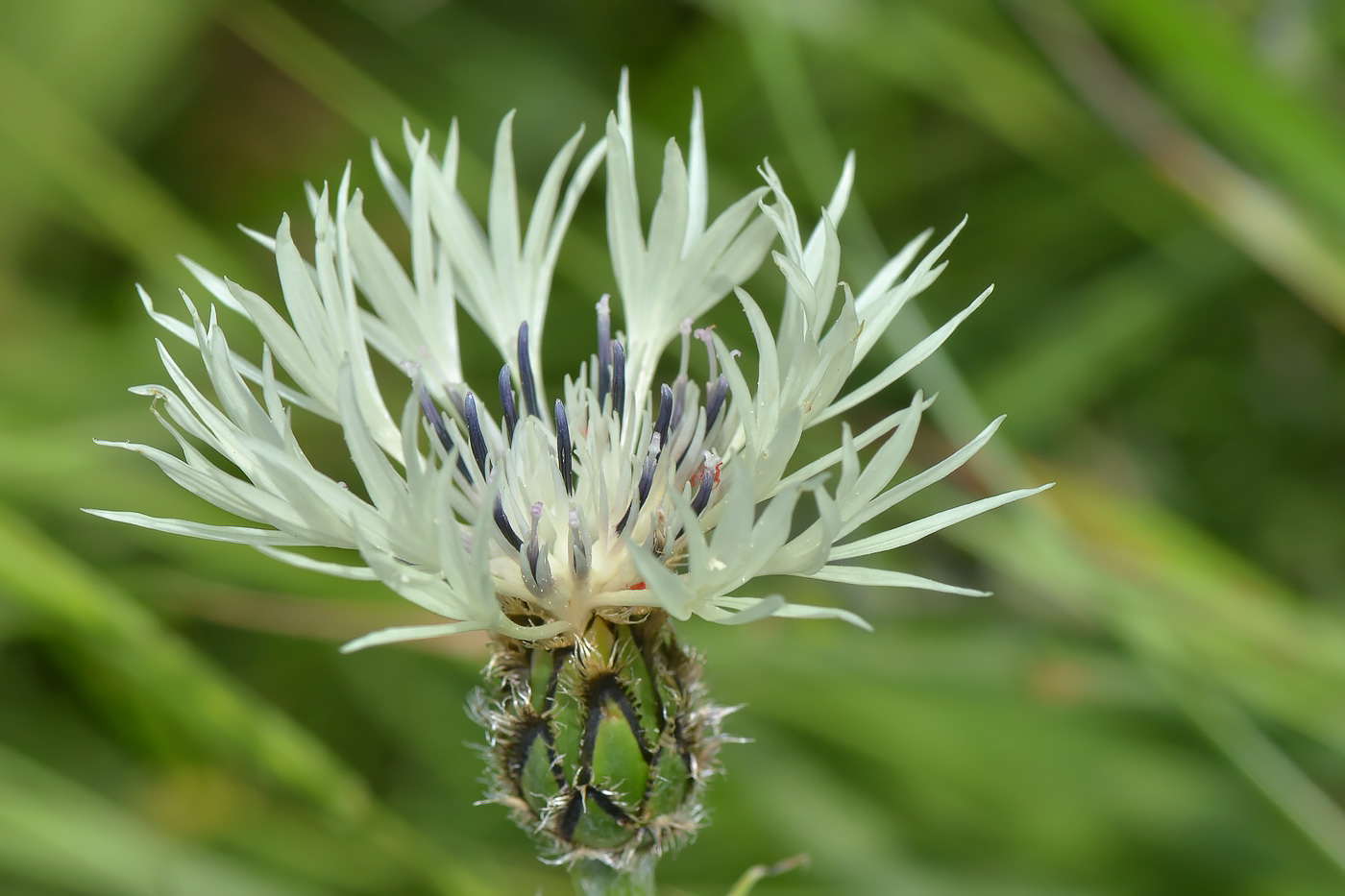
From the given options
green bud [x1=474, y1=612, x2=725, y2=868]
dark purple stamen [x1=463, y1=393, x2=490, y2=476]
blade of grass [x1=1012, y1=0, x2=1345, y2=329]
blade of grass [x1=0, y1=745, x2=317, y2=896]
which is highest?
blade of grass [x1=1012, y1=0, x2=1345, y2=329]

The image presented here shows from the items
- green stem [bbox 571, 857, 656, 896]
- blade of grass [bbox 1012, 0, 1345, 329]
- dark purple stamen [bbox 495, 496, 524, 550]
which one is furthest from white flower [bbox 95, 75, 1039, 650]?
blade of grass [bbox 1012, 0, 1345, 329]

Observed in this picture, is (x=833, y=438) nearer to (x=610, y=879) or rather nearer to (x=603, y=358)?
(x=603, y=358)

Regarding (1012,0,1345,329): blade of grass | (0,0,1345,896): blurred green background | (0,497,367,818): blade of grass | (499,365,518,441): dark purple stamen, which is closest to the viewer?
(499,365,518,441): dark purple stamen

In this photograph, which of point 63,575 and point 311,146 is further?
point 311,146

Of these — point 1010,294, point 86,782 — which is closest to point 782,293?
point 1010,294

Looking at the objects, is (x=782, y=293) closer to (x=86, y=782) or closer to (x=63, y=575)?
(x=63, y=575)

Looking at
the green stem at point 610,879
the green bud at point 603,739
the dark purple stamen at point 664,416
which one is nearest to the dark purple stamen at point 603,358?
the dark purple stamen at point 664,416

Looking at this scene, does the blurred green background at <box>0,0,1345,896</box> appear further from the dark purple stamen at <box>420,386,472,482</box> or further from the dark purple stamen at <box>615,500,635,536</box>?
the dark purple stamen at <box>615,500,635,536</box>
